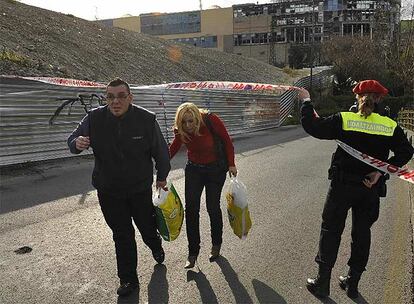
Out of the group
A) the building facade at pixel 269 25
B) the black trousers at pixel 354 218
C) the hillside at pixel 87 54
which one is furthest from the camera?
the building facade at pixel 269 25

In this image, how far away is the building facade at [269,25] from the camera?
83.8 meters

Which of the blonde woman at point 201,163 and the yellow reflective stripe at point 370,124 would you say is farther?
the blonde woman at point 201,163

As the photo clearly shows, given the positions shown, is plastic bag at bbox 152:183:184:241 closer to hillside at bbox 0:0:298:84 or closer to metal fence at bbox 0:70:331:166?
metal fence at bbox 0:70:331:166

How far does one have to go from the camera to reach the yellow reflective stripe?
12.2ft

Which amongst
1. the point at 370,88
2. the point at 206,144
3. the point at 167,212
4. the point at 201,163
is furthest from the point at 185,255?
the point at 370,88

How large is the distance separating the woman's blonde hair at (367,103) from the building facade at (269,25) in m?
75.9

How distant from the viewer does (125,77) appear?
22453 millimetres

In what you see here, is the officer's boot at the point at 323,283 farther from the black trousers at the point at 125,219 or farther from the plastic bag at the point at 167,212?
the black trousers at the point at 125,219

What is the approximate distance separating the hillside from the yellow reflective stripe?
38.2 feet

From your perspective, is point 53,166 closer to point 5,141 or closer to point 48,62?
point 5,141

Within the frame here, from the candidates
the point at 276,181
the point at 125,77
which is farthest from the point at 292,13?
the point at 276,181

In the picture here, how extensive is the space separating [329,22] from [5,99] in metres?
83.1

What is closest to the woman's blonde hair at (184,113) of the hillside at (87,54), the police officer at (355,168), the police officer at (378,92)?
the police officer at (355,168)

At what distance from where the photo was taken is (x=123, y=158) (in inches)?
154
